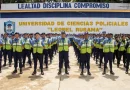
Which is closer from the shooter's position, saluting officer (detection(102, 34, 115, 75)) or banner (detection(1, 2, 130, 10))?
saluting officer (detection(102, 34, 115, 75))

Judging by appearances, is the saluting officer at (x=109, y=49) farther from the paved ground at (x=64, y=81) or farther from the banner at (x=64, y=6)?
the banner at (x=64, y=6)

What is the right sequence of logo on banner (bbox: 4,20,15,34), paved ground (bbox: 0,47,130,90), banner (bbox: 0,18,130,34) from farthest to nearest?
banner (bbox: 0,18,130,34) < logo on banner (bbox: 4,20,15,34) < paved ground (bbox: 0,47,130,90)

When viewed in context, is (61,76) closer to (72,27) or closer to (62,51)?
(62,51)

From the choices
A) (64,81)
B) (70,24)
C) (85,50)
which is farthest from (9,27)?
(64,81)

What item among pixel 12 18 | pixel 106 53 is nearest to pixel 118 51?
pixel 106 53

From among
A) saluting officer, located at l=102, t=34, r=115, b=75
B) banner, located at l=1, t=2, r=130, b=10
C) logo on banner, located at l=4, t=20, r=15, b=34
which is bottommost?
logo on banner, located at l=4, t=20, r=15, b=34

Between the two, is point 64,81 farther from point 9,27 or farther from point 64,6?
point 9,27

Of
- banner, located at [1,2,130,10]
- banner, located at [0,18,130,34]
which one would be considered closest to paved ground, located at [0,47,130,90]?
banner, located at [0,18,130,34]

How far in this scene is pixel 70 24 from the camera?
34.1 meters

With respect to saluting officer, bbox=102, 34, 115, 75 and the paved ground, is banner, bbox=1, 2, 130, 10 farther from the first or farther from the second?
saluting officer, bbox=102, 34, 115, 75

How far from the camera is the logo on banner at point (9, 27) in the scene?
3381 centimetres

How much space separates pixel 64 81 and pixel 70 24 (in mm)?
22688

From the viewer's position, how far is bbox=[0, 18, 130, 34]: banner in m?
34.0

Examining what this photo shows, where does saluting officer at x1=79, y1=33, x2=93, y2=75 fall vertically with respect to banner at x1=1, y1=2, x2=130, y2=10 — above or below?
below
